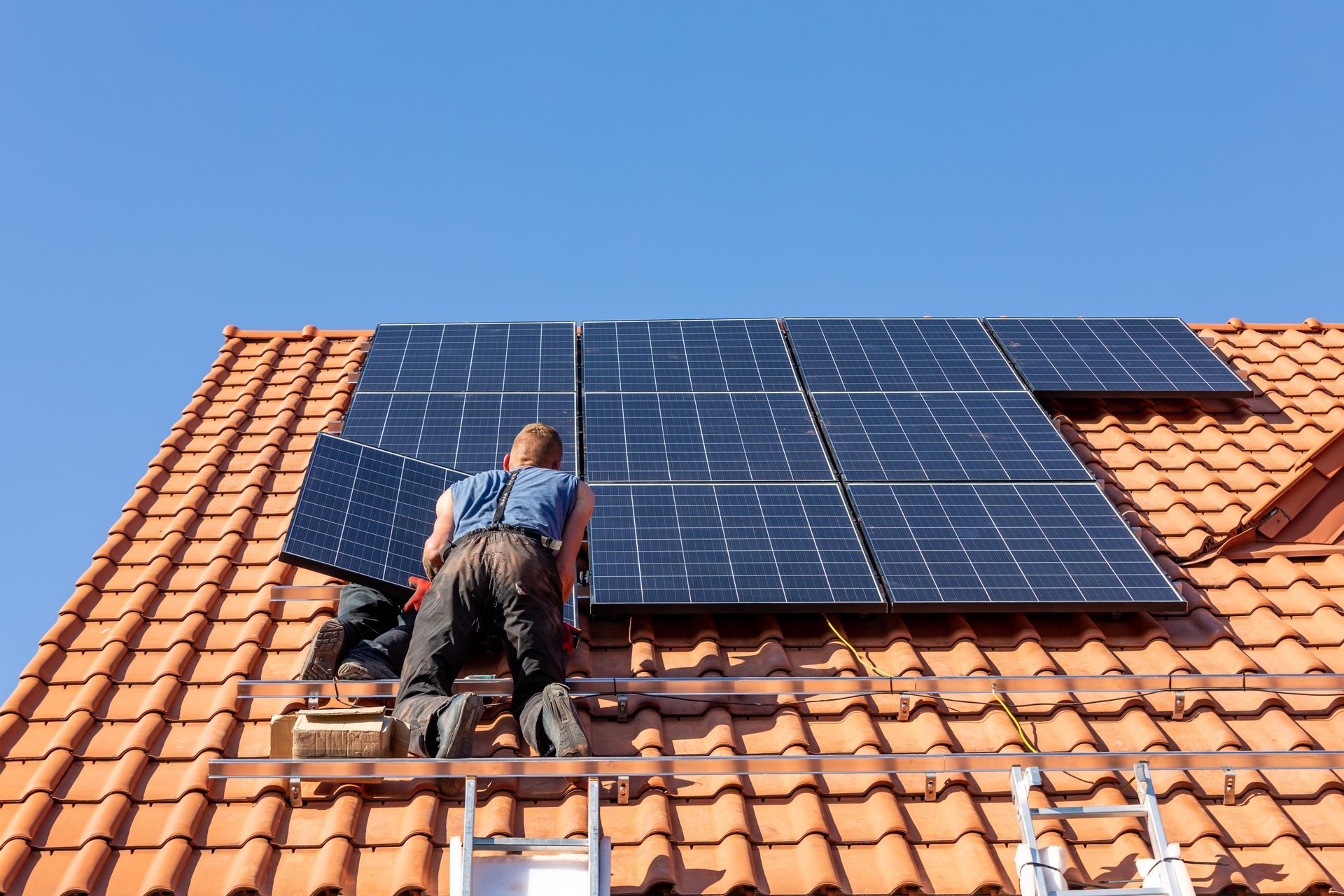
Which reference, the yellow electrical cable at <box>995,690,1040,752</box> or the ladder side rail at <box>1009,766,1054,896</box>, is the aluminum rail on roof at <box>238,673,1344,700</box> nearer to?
the yellow electrical cable at <box>995,690,1040,752</box>

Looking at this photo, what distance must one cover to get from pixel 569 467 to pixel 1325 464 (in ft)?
15.5

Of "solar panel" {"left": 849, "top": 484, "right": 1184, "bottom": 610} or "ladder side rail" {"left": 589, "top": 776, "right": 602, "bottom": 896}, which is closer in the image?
"ladder side rail" {"left": 589, "top": 776, "right": 602, "bottom": 896}

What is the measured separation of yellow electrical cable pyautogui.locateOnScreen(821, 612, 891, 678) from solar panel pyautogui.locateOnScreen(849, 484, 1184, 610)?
0.37 meters

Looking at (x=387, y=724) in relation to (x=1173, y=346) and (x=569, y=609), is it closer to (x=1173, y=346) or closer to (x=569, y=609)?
(x=569, y=609)

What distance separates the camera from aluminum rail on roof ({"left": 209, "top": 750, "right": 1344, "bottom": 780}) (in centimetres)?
595

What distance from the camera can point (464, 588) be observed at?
659 cm

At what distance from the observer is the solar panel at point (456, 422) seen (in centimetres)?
880

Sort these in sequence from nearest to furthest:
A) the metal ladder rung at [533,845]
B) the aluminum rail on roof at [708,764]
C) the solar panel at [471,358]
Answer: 1. the metal ladder rung at [533,845]
2. the aluminum rail on roof at [708,764]
3. the solar panel at [471,358]

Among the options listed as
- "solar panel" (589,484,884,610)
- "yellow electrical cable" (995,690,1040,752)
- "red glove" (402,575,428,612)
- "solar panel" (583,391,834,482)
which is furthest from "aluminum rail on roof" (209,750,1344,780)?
"solar panel" (583,391,834,482)

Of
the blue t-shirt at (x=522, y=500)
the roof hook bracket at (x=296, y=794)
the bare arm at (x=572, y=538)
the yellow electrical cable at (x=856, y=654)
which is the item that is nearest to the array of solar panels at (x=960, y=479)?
the yellow electrical cable at (x=856, y=654)

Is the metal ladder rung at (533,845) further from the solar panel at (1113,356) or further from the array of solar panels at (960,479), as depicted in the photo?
the solar panel at (1113,356)

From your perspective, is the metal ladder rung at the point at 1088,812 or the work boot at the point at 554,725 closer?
the metal ladder rung at the point at 1088,812

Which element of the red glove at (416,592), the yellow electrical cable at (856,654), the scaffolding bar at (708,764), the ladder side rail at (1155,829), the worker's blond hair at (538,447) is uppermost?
the worker's blond hair at (538,447)

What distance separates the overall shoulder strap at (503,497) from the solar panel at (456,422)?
1.42 metres
